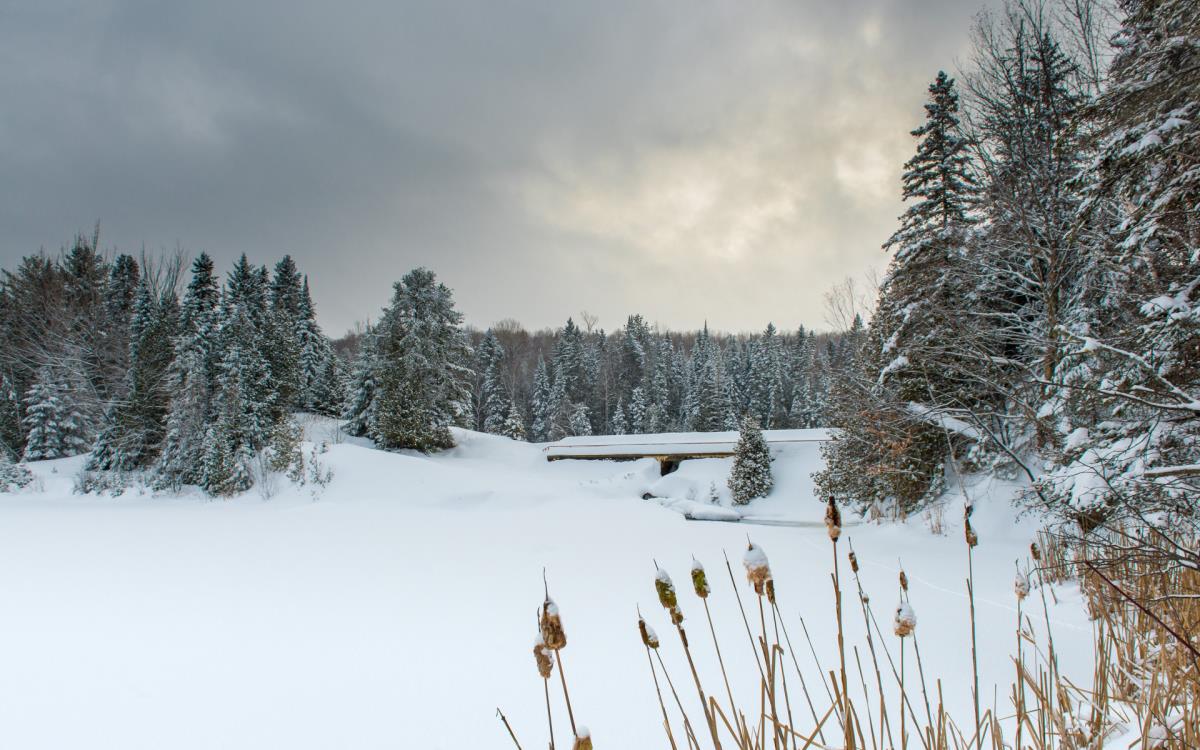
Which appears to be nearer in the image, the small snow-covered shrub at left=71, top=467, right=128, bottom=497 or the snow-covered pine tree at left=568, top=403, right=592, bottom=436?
the small snow-covered shrub at left=71, top=467, right=128, bottom=497

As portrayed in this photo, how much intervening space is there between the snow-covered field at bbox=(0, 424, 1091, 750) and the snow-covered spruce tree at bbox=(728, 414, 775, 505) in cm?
625

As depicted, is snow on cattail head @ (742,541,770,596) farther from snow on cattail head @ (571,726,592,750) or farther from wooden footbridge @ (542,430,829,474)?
wooden footbridge @ (542,430,829,474)

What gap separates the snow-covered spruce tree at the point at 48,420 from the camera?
1908 cm

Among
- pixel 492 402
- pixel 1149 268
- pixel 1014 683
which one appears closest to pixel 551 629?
pixel 1014 683

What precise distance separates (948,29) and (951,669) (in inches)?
350

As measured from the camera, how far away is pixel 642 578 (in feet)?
18.3

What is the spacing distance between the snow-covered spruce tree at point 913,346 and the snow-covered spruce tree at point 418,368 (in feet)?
47.4

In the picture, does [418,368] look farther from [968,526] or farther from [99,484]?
[968,526]

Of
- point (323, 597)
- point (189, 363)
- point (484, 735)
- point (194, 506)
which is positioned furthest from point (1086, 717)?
point (189, 363)

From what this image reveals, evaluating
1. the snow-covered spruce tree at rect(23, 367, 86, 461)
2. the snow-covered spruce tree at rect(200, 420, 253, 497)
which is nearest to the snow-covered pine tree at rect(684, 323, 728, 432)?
the snow-covered spruce tree at rect(200, 420, 253, 497)

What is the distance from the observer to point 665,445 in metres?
22.0

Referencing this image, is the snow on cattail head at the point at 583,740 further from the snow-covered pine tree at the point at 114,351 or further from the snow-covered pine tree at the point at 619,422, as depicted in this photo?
the snow-covered pine tree at the point at 619,422

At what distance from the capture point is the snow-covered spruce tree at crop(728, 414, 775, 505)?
1574cm

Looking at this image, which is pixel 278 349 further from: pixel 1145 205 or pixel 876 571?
pixel 1145 205
